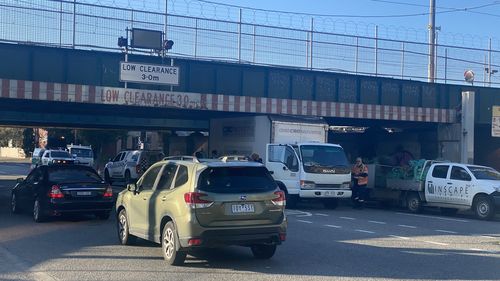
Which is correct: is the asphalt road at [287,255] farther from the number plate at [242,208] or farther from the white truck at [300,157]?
the white truck at [300,157]

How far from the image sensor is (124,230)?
42.2ft

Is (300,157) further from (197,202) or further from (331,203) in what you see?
(197,202)

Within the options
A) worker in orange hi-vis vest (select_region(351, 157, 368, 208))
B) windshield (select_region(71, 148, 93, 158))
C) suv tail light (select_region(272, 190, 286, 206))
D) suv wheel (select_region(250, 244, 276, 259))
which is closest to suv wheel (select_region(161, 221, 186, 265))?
suv wheel (select_region(250, 244, 276, 259))

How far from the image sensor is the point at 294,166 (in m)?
22.5

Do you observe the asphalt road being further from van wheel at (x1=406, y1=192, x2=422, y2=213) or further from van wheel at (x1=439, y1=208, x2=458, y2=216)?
van wheel at (x1=439, y1=208, x2=458, y2=216)

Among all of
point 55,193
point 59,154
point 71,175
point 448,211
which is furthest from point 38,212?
point 59,154

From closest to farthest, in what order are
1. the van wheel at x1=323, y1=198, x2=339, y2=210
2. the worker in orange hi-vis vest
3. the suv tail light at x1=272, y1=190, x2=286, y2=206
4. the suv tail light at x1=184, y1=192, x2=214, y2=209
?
the suv tail light at x1=184, y1=192, x2=214, y2=209
the suv tail light at x1=272, y1=190, x2=286, y2=206
the van wheel at x1=323, y1=198, x2=339, y2=210
the worker in orange hi-vis vest

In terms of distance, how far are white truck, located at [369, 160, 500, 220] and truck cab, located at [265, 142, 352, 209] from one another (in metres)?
2.62

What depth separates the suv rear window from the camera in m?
10.4

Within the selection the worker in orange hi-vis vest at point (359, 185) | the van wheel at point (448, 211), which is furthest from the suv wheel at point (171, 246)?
the van wheel at point (448, 211)

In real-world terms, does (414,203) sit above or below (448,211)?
above

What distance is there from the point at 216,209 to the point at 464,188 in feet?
43.3

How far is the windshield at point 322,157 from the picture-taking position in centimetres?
2223

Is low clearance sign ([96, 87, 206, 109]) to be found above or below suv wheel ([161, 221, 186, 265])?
above
